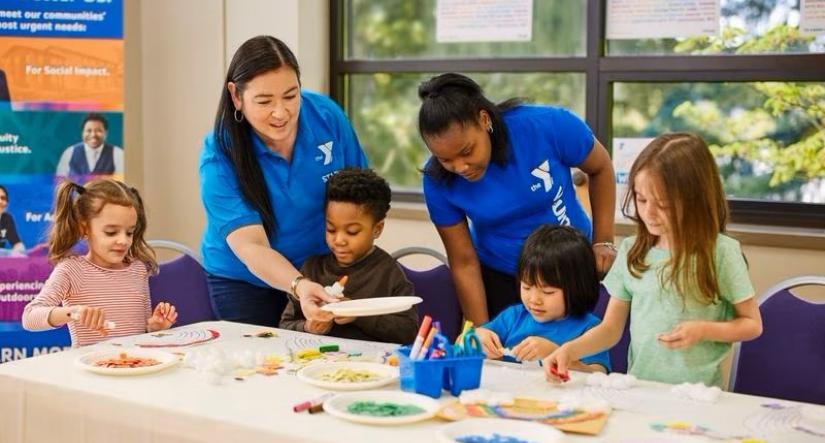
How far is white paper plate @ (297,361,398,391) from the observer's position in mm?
1909

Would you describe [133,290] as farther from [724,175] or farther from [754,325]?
[724,175]

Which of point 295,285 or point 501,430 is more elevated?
point 295,285

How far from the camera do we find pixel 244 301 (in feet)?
9.02

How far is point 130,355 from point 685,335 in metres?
1.16

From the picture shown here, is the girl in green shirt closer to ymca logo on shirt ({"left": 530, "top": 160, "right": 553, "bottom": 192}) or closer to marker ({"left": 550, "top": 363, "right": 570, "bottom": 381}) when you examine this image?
marker ({"left": 550, "top": 363, "right": 570, "bottom": 381})

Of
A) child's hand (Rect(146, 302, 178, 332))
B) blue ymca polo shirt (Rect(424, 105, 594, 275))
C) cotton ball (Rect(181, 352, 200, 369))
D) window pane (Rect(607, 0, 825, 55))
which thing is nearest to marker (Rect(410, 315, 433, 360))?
cotton ball (Rect(181, 352, 200, 369))

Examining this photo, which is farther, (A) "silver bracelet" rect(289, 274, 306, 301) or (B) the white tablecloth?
(A) "silver bracelet" rect(289, 274, 306, 301)

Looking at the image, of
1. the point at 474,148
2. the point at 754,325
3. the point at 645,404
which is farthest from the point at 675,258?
the point at 474,148

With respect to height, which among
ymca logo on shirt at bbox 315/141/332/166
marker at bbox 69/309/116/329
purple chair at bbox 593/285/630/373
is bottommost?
purple chair at bbox 593/285/630/373

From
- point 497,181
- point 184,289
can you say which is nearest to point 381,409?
point 497,181

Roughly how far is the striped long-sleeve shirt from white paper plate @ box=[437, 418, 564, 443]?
4.19ft

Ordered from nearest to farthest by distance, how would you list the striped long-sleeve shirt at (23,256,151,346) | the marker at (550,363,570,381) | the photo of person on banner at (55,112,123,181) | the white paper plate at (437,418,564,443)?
the white paper plate at (437,418,564,443) → the marker at (550,363,570,381) → the striped long-sleeve shirt at (23,256,151,346) → the photo of person on banner at (55,112,123,181)

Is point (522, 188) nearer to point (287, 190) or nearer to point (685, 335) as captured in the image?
point (287, 190)

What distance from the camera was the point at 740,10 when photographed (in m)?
3.44
